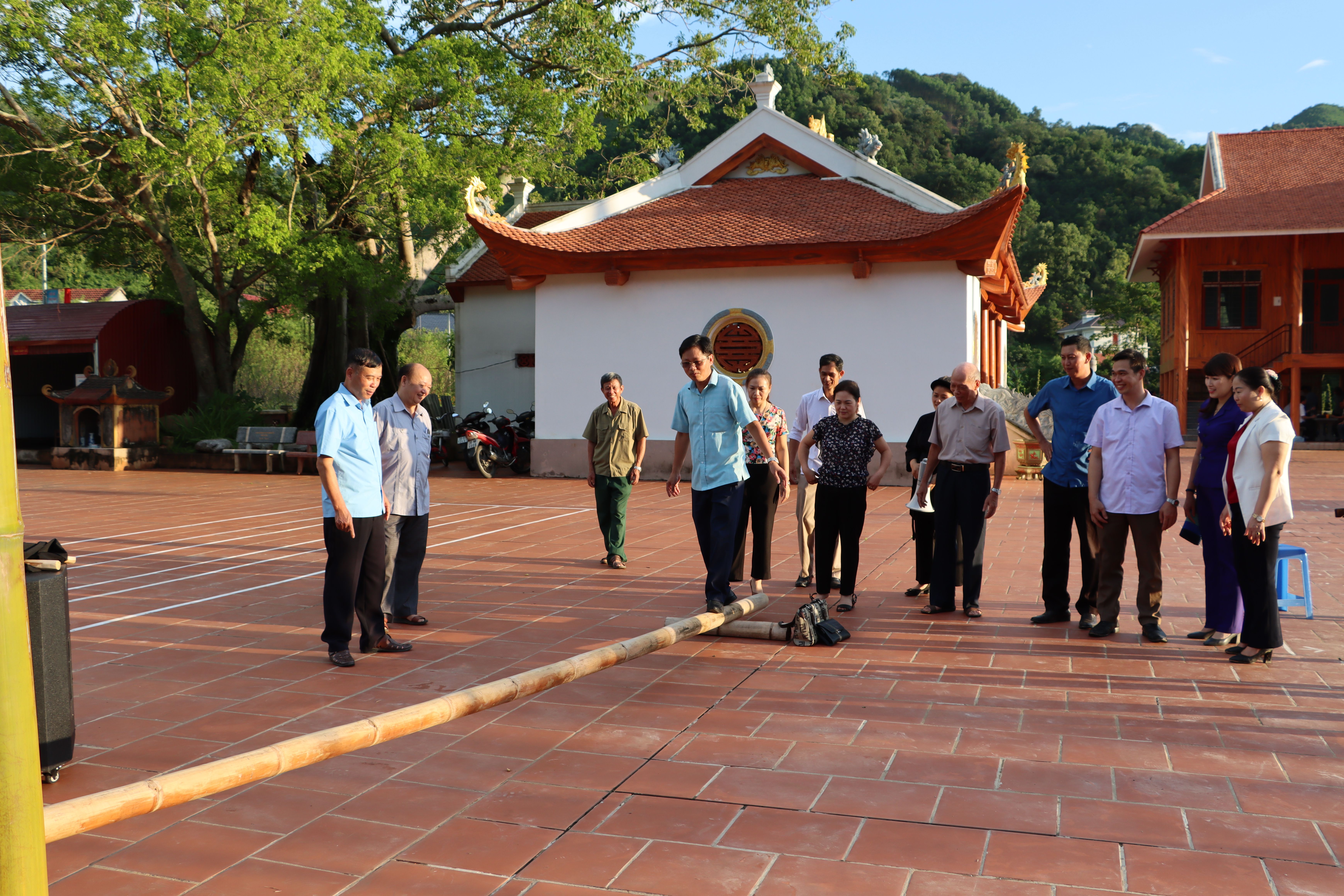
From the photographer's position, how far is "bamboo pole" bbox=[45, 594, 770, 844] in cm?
270

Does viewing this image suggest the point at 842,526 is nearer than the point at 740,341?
Yes

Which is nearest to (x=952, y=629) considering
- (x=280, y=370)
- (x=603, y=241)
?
(x=603, y=241)

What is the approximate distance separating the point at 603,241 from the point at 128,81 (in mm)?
7439

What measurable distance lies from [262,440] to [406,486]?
14215mm

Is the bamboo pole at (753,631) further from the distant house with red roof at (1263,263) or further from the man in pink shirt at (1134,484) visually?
the distant house with red roof at (1263,263)

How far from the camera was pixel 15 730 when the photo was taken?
176 centimetres

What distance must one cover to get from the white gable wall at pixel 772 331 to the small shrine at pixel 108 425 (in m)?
7.64

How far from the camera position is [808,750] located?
3.91 meters

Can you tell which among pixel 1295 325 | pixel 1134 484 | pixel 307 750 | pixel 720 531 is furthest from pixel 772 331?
pixel 1295 325

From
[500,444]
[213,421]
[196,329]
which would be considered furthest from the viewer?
[196,329]

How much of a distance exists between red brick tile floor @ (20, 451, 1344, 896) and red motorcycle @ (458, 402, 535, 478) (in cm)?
990

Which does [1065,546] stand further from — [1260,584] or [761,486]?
[761,486]

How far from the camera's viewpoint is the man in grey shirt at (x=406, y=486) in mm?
5797

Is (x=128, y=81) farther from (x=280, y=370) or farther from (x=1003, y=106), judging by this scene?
(x=1003, y=106)
